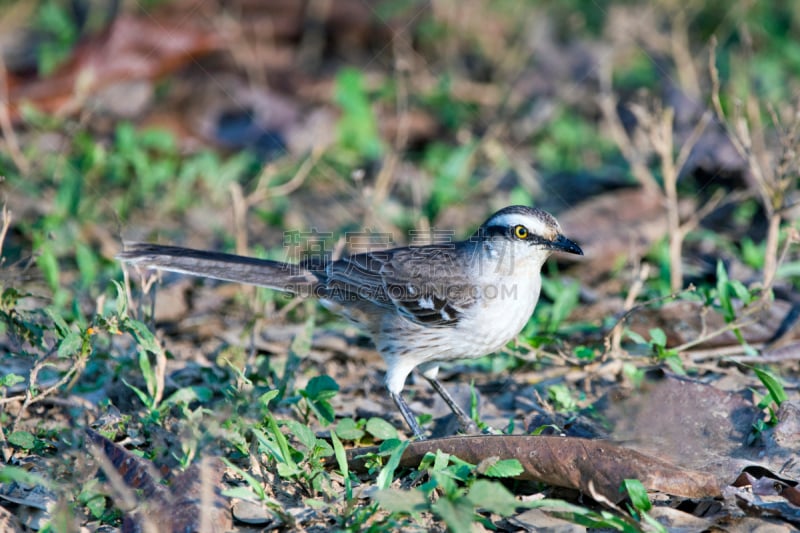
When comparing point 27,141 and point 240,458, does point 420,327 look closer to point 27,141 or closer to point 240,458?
point 240,458

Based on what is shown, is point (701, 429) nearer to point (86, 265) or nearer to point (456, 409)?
point (456, 409)

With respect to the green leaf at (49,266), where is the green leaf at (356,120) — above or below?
above

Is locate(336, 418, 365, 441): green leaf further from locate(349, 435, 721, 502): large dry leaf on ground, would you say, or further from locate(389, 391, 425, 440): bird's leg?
locate(349, 435, 721, 502): large dry leaf on ground

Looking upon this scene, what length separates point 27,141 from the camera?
339 inches

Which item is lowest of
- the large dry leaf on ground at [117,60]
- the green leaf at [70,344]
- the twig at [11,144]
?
the green leaf at [70,344]

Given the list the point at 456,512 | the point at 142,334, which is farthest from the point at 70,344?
Answer: the point at 456,512

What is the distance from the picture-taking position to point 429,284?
18.7 ft

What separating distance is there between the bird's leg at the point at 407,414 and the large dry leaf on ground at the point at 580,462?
2.22 ft

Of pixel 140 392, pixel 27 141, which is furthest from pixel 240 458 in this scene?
pixel 27 141

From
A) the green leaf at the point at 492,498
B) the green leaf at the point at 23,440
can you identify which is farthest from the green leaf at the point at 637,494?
the green leaf at the point at 23,440

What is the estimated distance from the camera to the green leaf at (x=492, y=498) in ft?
12.0

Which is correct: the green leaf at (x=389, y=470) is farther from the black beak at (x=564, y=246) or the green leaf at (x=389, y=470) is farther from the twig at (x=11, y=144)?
the twig at (x=11, y=144)

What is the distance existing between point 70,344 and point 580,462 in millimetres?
2629

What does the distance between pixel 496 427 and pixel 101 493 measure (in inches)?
92.5
